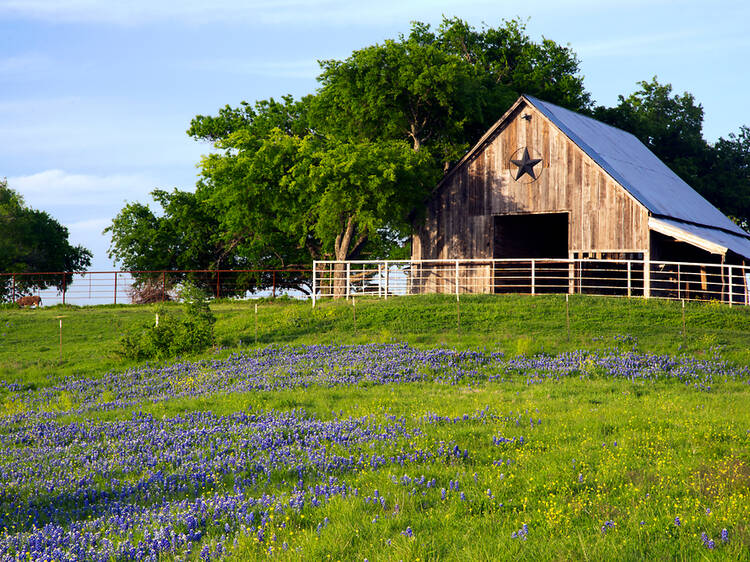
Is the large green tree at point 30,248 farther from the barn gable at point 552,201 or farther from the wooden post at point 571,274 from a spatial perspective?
the wooden post at point 571,274

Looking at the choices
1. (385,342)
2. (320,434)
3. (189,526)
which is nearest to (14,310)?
(385,342)

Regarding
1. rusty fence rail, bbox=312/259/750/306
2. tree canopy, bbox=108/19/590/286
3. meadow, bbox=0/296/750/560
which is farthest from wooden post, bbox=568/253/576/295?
meadow, bbox=0/296/750/560

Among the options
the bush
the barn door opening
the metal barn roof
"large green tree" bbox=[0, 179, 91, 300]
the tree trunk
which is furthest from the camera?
"large green tree" bbox=[0, 179, 91, 300]

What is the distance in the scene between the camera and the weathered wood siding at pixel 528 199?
3191 cm

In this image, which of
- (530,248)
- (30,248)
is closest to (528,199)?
(530,248)

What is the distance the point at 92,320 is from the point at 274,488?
27.2 meters

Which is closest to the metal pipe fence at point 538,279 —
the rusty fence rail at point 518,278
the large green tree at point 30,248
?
the rusty fence rail at point 518,278

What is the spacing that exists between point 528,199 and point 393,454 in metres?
26.2

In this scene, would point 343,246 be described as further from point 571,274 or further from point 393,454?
point 393,454

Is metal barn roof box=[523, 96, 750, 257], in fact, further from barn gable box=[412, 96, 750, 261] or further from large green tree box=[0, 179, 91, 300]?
large green tree box=[0, 179, 91, 300]

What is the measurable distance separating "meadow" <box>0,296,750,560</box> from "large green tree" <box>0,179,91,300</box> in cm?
3543

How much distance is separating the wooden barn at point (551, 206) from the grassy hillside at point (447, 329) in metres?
4.95

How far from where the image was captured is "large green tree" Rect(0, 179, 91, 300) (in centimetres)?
5345

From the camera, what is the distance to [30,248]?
190 ft
